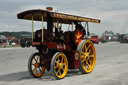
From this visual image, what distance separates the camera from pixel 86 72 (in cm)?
857

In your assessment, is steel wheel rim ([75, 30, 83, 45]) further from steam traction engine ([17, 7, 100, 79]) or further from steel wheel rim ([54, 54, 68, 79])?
steel wheel rim ([54, 54, 68, 79])

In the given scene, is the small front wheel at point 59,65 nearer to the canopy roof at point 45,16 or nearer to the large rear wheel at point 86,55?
the large rear wheel at point 86,55

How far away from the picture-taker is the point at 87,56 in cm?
890

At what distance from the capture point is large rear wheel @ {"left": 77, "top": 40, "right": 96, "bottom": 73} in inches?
328

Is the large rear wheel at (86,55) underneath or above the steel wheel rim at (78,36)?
underneath

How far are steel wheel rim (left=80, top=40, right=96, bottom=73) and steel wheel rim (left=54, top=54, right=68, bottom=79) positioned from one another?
1052mm

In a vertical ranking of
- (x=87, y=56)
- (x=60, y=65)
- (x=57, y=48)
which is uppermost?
(x=57, y=48)

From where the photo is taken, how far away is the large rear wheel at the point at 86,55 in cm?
834

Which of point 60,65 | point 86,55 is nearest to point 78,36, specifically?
point 86,55

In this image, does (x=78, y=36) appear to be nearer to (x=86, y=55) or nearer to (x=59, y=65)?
(x=86, y=55)

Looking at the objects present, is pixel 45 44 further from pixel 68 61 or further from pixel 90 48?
pixel 90 48

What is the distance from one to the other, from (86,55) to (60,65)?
1.71 metres

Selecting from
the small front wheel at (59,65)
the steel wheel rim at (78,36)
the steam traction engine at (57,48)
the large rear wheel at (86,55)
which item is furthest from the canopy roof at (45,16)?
the small front wheel at (59,65)

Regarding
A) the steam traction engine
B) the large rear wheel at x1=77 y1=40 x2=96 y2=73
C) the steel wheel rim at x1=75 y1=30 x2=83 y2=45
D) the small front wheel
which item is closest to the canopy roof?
the steam traction engine
